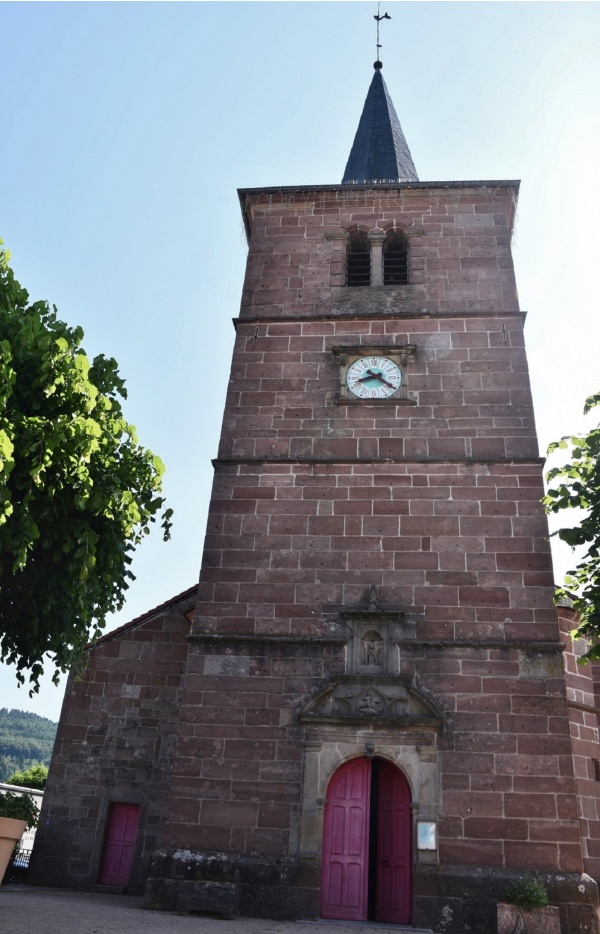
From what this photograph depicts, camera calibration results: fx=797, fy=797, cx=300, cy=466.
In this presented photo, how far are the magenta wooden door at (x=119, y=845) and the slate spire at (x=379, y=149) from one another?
43.7 ft

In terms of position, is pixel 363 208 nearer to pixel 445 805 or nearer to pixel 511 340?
pixel 511 340

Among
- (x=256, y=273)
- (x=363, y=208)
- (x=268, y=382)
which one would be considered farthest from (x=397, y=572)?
(x=363, y=208)

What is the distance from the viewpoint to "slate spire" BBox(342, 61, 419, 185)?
1866 cm

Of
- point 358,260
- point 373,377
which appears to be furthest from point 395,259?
point 373,377

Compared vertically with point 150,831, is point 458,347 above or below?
above

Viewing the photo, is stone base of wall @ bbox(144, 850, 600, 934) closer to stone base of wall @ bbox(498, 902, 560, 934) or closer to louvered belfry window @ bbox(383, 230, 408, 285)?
stone base of wall @ bbox(498, 902, 560, 934)

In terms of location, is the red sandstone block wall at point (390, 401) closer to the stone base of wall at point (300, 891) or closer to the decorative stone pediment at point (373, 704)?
the decorative stone pediment at point (373, 704)

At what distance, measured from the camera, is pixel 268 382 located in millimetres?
13711

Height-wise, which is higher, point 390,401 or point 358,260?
point 358,260

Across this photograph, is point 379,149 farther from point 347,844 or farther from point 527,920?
point 527,920

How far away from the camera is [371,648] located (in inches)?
437

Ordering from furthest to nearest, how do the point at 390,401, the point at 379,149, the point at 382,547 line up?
the point at 379,149 → the point at 390,401 → the point at 382,547

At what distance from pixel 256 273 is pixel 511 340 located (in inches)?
197

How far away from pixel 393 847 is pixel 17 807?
4740 millimetres
